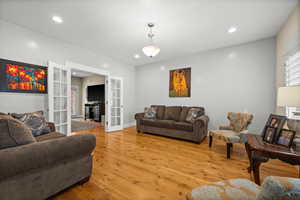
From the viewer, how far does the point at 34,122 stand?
2.08 metres

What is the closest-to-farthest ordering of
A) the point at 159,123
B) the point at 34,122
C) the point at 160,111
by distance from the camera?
the point at 34,122
the point at 159,123
the point at 160,111

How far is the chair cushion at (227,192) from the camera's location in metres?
0.81

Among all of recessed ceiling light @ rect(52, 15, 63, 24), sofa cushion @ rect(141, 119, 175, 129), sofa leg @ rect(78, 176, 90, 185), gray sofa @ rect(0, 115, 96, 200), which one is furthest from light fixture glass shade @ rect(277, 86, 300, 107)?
recessed ceiling light @ rect(52, 15, 63, 24)

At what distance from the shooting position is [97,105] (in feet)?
23.1

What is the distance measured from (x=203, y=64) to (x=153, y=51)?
90.2 inches

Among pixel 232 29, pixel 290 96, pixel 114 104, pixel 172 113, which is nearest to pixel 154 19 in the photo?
pixel 232 29

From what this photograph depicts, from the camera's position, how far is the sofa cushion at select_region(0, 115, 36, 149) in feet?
3.74

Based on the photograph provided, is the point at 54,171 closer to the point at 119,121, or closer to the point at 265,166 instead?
the point at 265,166

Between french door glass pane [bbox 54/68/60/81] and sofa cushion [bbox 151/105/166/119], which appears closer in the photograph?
french door glass pane [bbox 54/68/60/81]

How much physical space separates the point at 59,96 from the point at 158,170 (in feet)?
9.97

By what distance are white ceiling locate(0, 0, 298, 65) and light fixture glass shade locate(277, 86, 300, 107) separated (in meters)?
1.47

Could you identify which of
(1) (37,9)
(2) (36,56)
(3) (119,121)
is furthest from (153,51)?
(3) (119,121)

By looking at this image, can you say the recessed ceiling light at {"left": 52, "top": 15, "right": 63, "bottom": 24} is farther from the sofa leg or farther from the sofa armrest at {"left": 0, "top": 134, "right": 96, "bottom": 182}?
the sofa leg

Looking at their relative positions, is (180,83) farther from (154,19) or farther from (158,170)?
(158,170)
